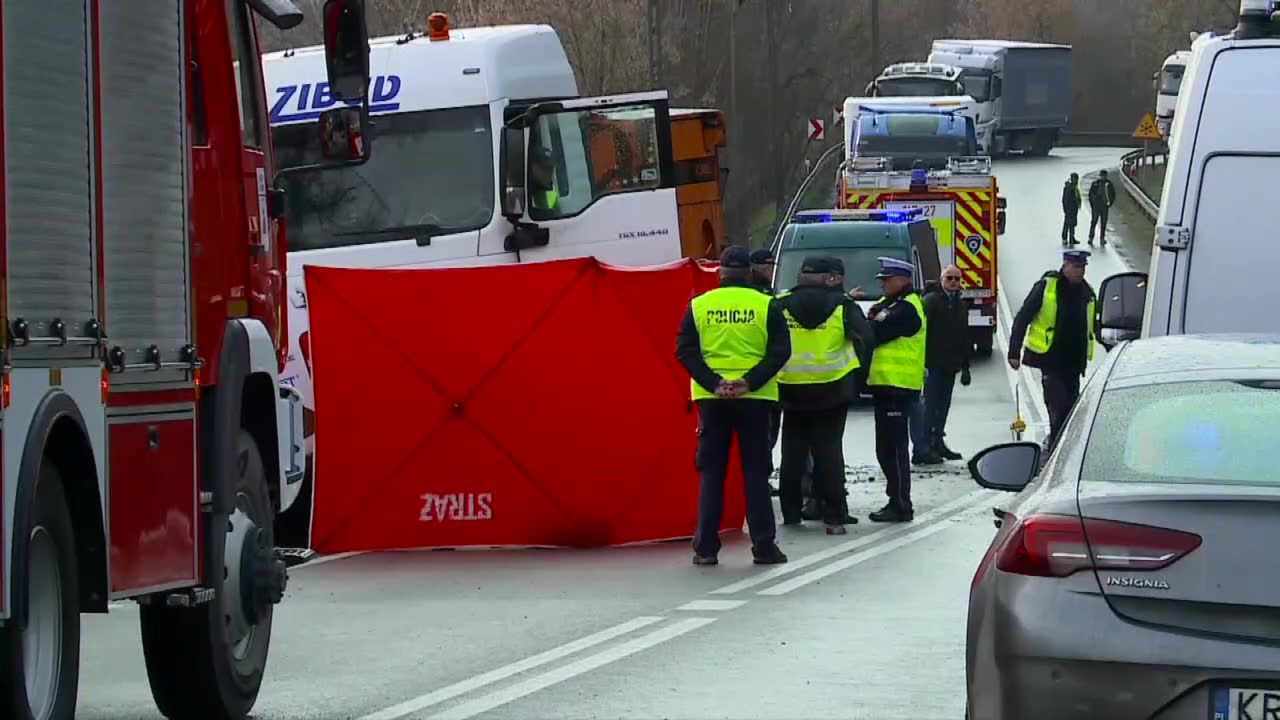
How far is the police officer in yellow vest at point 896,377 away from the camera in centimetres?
1526

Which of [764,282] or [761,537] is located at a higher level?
[764,282]

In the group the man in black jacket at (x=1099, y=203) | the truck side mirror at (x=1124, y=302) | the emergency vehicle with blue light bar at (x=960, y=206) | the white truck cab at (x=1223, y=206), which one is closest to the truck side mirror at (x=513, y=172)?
the truck side mirror at (x=1124, y=302)

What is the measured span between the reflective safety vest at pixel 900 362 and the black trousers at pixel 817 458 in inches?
43.3

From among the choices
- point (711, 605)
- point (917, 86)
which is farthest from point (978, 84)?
point (711, 605)

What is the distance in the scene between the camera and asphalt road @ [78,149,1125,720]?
8.52 meters

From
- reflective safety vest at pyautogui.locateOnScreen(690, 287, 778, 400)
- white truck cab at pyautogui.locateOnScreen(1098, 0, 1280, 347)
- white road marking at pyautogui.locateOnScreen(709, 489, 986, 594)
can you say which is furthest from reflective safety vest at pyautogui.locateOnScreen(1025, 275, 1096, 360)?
white truck cab at pyautogui.locateOnScreen(1098, 0, 1280, 347)

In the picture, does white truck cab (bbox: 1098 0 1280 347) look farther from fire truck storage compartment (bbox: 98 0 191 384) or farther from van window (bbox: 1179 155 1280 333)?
fire truck storage compartment (bbox: 98 0 191 384)

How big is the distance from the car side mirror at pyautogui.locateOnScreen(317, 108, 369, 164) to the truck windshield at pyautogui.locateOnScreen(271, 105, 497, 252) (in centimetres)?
759

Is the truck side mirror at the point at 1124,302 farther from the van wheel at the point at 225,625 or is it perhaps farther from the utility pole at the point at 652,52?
the utility pole at the point at 652,52

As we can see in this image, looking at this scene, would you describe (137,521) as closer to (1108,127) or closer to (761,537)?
(761,537)

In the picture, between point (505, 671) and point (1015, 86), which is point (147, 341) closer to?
point (505, 671)

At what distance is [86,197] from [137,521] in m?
1.00

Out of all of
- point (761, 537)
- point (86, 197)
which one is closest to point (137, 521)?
point (86, 197)

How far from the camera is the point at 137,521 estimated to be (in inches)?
276
